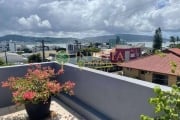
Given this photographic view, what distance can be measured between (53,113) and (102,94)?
121cm

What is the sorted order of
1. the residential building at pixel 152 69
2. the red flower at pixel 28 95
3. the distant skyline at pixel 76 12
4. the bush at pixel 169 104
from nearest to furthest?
the bush at pixel 169 104 → the red flower at pixel 28 95 → the distant skyline at pixel 76 12 → the residential building at pixel 152 69

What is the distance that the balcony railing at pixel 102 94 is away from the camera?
3189 mm

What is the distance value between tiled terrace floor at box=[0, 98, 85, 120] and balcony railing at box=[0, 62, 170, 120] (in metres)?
0.14


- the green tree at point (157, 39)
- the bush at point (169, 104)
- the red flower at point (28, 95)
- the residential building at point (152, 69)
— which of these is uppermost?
the green tree at point (157, 39)

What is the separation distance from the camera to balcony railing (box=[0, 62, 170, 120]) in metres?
3.19

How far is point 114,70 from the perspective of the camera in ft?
99.0

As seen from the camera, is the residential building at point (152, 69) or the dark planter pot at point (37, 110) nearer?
the dark planter pot at point (37, 110)

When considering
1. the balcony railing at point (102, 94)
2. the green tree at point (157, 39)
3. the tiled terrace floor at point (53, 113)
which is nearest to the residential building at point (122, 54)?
the green tree at point (157, 39)

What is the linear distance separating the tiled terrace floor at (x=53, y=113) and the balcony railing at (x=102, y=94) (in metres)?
0.14

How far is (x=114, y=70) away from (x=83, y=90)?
25.7m

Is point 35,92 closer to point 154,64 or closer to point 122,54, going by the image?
point 154,64

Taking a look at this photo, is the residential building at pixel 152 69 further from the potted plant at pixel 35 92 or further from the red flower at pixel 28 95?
the red flower at pixel 28 95

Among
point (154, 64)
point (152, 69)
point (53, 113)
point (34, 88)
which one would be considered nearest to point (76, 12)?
point (154, 64)

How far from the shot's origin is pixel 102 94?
4074 mm
